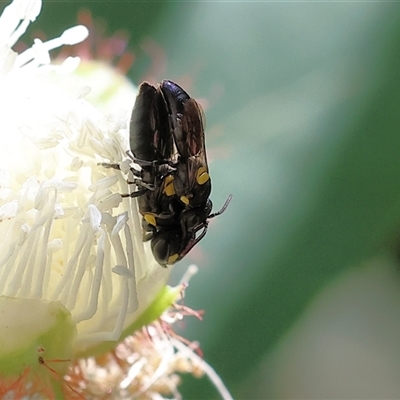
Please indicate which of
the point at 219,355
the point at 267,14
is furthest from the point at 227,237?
the point at 267,14

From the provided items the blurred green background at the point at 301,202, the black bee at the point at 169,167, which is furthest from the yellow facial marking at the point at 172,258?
the blurred green background at the point at 301,202

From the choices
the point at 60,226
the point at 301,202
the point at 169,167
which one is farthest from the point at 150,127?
the point at 301,202

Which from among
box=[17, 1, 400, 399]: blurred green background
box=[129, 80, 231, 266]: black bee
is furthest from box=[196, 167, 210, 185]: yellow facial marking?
box=[17, 1, 400, 399]: blurred green background

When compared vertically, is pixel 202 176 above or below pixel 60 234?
above

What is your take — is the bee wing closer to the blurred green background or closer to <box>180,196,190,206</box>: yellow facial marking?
<box>180,196,190,206</box>: yellow facial marking

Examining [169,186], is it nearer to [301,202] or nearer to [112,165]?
[112,165]

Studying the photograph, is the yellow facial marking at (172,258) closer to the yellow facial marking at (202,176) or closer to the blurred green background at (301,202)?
the yellow facial marking at (202,176)

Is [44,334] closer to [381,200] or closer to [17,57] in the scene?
[17,57]
